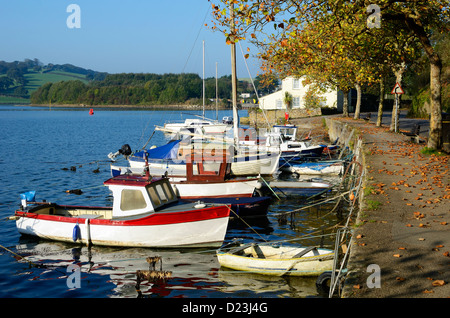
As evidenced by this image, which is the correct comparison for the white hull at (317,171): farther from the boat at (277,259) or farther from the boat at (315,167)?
the boat at (277,259)

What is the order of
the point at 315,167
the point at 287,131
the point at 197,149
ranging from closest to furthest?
the point at 197,149 < the point at 315,167 < the point at 287,131

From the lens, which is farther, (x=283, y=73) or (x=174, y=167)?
(x=283, y=73)

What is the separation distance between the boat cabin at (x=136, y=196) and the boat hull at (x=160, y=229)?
322 mm

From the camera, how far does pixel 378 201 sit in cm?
1429

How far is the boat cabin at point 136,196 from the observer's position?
54.8ft

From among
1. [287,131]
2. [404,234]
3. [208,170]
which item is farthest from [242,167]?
[404,234]

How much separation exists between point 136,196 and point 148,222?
1.06 metres

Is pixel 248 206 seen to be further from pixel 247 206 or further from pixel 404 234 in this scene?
pixel 404 234

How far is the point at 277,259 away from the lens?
1332cm

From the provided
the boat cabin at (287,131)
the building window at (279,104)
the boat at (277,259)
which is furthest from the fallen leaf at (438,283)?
the building window at (279,104)

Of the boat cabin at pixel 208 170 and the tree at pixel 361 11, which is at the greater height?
the tree at pixel 361 11
